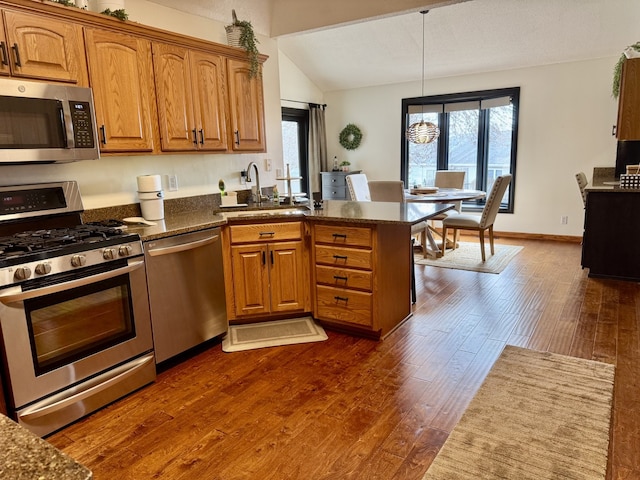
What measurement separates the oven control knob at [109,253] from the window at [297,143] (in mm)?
5181

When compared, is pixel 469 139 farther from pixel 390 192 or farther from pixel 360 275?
pixel 360 275

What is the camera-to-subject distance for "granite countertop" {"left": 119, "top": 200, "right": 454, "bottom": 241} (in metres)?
2.69

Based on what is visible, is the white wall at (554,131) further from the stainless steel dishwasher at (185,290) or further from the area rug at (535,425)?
the stainless steel dishwasher at (185,290)

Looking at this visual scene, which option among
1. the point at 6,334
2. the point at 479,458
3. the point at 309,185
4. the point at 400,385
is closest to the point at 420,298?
A: the point at 400,385

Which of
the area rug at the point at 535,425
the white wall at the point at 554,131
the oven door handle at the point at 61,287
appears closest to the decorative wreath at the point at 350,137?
the white wall at the point at 554,131

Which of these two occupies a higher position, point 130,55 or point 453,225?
point 130,55

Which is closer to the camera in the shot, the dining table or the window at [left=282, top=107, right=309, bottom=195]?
the dining table

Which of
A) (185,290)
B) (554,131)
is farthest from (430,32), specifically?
(185,290)

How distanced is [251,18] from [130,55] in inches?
57.0

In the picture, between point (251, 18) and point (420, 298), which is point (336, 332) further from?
point (251, 18)

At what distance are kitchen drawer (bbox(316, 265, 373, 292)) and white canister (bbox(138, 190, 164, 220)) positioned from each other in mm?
1171

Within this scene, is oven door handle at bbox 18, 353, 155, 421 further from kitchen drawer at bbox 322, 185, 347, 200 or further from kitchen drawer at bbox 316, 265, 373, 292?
kitchen drawer at bbox 322, 185, 347, 200

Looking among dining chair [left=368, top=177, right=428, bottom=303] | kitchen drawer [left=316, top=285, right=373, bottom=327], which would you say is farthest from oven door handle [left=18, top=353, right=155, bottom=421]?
dining chair [left=368, top=177, right=428, bottom=303]

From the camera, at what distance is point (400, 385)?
2.48 meters
